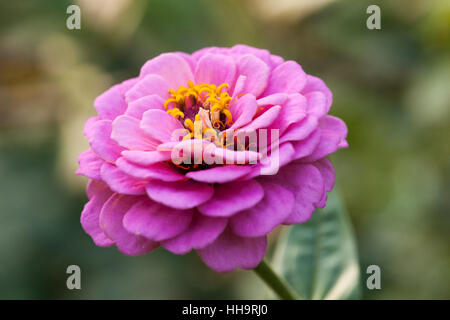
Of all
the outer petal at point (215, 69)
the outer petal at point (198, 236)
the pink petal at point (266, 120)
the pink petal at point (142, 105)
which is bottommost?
the outer petal at point (198, 236)

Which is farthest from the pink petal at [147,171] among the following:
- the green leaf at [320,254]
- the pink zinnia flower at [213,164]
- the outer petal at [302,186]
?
the green leaf at [320,254]

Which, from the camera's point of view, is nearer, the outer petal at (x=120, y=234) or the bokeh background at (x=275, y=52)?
the outer petal at (x=120, y=234)

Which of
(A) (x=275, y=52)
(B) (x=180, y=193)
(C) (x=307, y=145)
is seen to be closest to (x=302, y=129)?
(C) (x=307, y=145)

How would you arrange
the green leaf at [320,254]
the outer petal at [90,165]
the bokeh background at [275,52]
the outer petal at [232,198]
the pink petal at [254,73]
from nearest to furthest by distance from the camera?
the outer petal at [232,198], the outer petal at [90,165], the pink petal at [254,73], the green leaf at [320,254], the bokeh background at [275,52]

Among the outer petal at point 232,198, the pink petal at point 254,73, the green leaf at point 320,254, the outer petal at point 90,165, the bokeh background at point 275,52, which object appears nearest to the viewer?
the outer petal at point 232,198

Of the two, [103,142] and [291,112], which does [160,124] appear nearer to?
[103,142]

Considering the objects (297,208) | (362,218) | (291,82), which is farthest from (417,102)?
(297,208)

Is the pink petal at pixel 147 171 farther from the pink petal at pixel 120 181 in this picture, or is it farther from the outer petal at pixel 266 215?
the outer petal at pixel 266 215
